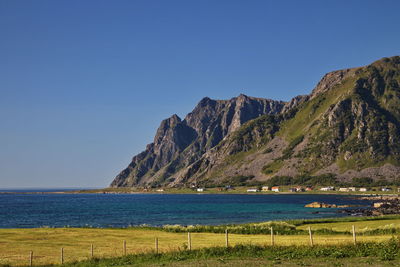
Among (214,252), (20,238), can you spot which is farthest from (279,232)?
(20,238)

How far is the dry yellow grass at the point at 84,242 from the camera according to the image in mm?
58594

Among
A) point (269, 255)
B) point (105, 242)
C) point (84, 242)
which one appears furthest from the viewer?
point (84, 242)

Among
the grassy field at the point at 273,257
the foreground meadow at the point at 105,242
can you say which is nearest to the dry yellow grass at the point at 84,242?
the foreground meadow at the point at 105,242

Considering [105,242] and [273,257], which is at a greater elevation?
[273,257]

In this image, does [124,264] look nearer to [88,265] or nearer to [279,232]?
[88,265]

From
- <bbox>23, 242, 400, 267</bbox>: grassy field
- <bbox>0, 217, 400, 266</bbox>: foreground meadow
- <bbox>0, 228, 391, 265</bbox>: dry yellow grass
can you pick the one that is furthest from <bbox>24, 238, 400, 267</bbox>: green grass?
<bbox>0, 228, 391, 265</bbox>: dry yellow grass

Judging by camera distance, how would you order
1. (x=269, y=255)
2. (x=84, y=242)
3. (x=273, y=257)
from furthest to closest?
(x=84, y=242) < (x=269, y=255) < (x=273, y=257)

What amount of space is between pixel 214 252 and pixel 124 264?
388 inches

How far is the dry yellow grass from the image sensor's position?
2307 inches

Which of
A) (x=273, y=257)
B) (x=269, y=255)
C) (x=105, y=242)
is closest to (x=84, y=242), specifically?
(x=105, y=242)

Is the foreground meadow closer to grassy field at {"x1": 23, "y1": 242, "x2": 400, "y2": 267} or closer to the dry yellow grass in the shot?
the dry yellow grass

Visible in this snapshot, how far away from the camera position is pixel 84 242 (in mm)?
74875

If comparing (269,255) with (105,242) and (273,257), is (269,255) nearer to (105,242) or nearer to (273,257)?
(273,257)

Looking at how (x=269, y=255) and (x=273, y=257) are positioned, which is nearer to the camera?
(x=273, y=257)
